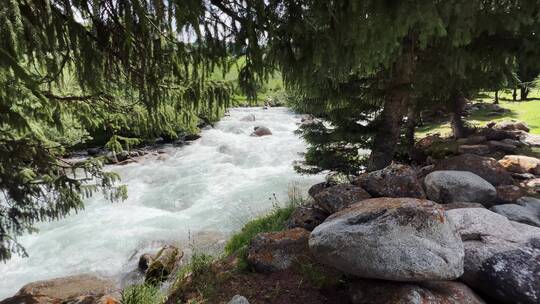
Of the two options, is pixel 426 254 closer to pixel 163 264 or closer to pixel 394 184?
pixel 394 184

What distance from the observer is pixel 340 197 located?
509 cm

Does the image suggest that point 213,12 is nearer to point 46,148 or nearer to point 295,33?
point 295,33

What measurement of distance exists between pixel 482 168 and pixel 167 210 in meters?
8.46

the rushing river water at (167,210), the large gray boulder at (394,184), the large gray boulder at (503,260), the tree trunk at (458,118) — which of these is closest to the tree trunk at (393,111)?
the large gray boulder at (394,184)

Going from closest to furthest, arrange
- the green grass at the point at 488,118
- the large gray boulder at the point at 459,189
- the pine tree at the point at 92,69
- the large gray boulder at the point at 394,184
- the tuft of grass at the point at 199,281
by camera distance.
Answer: the pine tree at the point at 92,69
the tuft of grass at the point at 199,281
the large gray boulder at the point at 394,184
the large gray boulder at the point at 459,189
the green grass at the point at 488,118

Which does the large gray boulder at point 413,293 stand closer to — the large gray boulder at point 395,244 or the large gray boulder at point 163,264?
the large gray boulder at point 395,244

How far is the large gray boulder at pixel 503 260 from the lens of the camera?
3.06m

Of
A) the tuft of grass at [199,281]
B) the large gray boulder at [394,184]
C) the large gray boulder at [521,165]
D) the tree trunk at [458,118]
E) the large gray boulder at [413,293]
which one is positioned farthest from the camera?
the tree trunk at [458,118]

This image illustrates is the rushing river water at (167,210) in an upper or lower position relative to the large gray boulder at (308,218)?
lower

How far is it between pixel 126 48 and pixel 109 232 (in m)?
7.22

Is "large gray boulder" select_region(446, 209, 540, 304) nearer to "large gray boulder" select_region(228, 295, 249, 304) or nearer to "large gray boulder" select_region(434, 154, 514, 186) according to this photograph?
"large gray boulder" select_region(228, 295, 249, 304)

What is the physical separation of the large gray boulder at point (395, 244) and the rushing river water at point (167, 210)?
12.9 ft

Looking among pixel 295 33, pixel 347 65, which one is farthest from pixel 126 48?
pixel 347 65

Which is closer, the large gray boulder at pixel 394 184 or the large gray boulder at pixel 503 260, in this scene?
the large gray boulder at pixel 503 260
